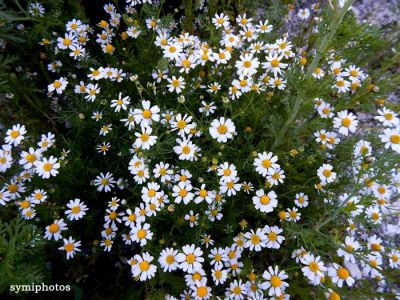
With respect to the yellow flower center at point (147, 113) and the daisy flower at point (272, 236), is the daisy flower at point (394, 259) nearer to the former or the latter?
the daisy flower at point (272, 236)

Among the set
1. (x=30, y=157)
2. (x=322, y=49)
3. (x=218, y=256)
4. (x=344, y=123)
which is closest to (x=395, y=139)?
(x=344, y=123)

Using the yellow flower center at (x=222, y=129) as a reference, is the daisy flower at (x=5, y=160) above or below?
above

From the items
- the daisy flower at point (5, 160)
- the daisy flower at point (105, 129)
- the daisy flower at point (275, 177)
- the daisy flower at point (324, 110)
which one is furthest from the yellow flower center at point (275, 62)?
the daisy flower at point (5, 160)

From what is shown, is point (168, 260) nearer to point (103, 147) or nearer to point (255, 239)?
point (255, 239)

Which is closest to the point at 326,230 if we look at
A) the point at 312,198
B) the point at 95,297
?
the point at 312,198

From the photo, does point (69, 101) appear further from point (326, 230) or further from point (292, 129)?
point (326, 230)

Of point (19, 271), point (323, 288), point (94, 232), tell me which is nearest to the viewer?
point (19, 271)
